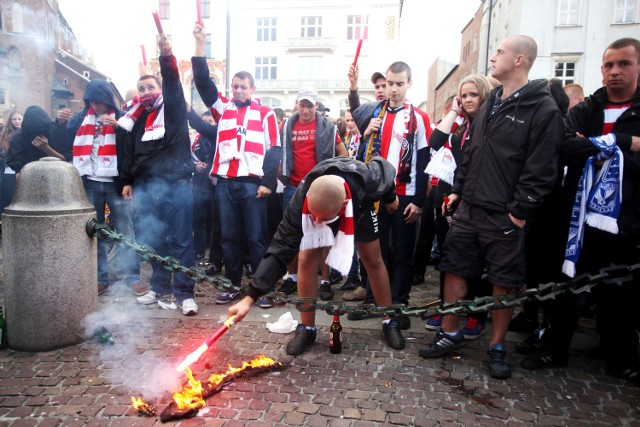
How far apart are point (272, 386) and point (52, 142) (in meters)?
4.84

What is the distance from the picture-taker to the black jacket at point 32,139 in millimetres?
5910

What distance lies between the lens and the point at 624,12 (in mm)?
22047

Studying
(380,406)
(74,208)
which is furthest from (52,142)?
(380,406)

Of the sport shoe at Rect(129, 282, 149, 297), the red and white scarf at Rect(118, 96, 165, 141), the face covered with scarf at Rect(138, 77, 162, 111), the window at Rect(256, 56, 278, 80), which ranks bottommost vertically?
the sport shoe at Rect(129, 282, 149, 297)

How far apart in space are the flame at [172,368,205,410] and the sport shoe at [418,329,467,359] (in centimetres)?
176

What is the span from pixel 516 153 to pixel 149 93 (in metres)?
3.57

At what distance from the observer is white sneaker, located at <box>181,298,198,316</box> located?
4399 mm

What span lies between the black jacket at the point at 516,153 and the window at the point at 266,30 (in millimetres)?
43655

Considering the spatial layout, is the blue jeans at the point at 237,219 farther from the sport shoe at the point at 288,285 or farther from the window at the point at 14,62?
the window at the point at 14,62

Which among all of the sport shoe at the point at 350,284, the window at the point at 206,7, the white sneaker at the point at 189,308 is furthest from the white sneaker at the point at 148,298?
the window at the point at 206,7

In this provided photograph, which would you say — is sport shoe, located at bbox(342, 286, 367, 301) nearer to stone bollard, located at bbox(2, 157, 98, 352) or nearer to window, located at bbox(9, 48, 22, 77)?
stone bollard, located at bbox(2, 157, 98, 352)

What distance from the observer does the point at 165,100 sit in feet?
14.7

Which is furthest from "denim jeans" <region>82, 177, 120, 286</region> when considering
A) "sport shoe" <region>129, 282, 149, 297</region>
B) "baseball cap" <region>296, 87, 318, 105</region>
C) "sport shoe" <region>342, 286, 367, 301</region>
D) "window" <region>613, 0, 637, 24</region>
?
"window" <region>613, 0, 637, 24</region>

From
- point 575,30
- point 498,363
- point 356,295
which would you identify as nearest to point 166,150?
point 356,295
